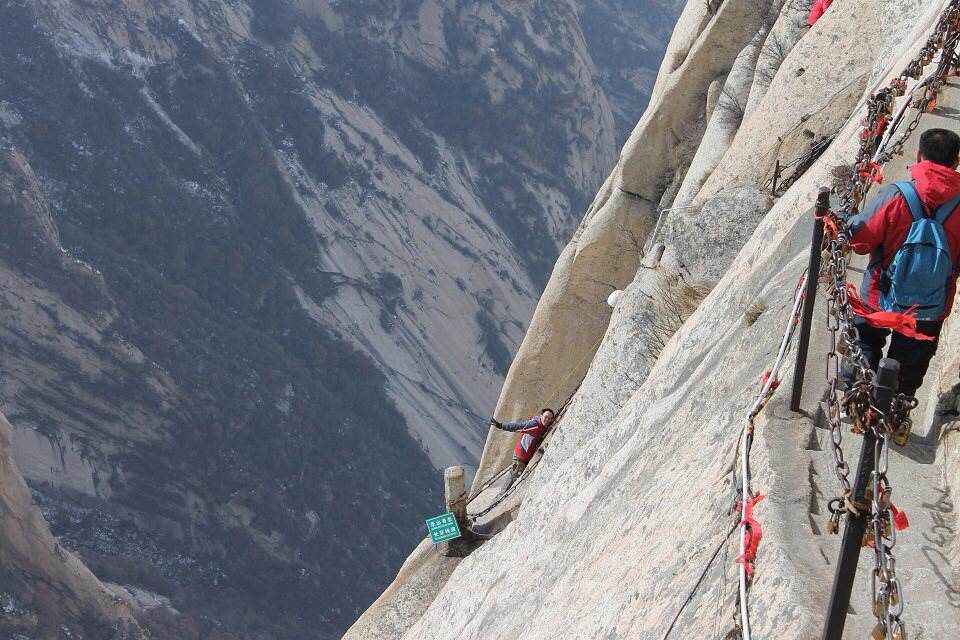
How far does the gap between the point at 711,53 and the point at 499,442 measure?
7.55 metres

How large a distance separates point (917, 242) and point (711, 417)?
6.26 ft

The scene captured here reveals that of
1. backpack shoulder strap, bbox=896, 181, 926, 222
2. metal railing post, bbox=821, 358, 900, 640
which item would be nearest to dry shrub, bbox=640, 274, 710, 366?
backpack shoulder strap, bbox=896, 181, 926, 222

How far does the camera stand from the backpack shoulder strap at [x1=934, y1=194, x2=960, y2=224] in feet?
14.1

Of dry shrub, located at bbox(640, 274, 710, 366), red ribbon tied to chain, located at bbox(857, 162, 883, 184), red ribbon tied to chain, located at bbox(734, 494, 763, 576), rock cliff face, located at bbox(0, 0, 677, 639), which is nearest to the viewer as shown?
red ribbon tied to chain, located at bbox(734, 494, 763, 576)

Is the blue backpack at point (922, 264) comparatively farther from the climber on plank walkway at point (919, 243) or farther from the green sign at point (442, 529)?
the green sign at point (442, 529)

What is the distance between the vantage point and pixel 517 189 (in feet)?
192

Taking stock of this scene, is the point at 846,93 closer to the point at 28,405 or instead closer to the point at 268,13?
the point at 28,405

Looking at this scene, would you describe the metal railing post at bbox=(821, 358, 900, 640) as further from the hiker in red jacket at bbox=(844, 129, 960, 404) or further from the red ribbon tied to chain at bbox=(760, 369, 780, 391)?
the red ribbon tied to chain at bbox=(760, 369, 780, 391)

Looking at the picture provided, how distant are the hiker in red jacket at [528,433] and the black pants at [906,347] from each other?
8576 millimetres

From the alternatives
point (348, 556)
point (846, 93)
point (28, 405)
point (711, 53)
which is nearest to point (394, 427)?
point (348, 556)

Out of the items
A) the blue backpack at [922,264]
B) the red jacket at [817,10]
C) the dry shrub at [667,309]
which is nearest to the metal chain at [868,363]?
the blue backpack at [922,264]

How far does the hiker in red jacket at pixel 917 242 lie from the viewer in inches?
169

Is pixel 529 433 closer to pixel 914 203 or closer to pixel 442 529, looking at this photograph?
pixel 442 529

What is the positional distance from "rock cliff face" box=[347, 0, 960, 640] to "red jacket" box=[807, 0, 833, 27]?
0.71 meters
